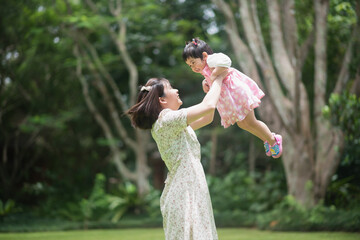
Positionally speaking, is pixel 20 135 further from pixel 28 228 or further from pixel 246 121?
pixel 246 121

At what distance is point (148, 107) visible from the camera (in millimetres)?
2354

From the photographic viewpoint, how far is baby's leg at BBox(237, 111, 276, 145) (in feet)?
9.10

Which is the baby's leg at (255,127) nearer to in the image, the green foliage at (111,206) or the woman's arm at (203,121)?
the woman's arm at (203,121)

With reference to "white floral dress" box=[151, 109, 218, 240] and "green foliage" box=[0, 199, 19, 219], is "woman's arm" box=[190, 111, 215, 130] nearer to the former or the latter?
"white floral dress" box=[151, 109, 218, 240]

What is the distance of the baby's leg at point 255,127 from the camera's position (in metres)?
2.77

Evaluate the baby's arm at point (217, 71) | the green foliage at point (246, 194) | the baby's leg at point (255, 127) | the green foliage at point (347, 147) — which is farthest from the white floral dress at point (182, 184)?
the green foliage at point (246, 194)

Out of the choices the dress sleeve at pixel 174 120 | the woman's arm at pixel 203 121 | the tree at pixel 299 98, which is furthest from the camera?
the tree at pixel 299 98

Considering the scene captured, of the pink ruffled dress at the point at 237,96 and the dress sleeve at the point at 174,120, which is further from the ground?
the pink ruffled dress at the point at 237,96

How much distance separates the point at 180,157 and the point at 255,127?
714 millimetres

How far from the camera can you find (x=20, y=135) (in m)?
11.2

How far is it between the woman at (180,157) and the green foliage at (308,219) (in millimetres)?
4431

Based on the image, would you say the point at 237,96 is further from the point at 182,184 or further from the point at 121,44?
the point at 121,44

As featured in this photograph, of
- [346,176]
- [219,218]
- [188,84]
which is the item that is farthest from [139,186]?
[346,176]

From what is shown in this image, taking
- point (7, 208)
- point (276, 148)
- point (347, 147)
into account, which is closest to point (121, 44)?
point (7, 208)
